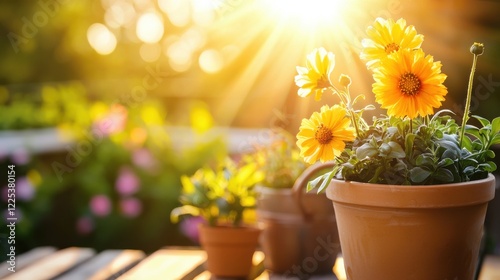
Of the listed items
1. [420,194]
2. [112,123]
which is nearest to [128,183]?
[112,123]

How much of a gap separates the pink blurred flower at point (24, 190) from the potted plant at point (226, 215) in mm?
1887

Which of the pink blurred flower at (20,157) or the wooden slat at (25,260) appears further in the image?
the pink blurred flower at (20,157)

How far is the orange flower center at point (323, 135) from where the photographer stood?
1.12 meters

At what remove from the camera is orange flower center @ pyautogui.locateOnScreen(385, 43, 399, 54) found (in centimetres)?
111

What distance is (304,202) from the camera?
1.62 m

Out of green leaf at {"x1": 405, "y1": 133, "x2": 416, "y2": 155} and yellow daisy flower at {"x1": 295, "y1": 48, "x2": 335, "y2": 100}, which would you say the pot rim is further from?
yellow daisy flower at {"x1": 295, "y1": 48, "x2": 335, "y2": 100}

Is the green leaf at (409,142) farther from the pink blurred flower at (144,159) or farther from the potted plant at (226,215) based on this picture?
the pink blurred flower at (144,159)

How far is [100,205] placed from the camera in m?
3.28

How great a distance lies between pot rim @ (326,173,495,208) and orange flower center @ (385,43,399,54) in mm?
230

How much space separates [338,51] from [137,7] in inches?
169

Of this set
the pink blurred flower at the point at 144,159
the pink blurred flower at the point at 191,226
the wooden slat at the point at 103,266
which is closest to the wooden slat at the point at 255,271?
the wooden slat at the point at 103,266

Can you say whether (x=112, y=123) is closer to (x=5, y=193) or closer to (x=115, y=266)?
(x=5, y=193)

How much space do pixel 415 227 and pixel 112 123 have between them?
7.90ft

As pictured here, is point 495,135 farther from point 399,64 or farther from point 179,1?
point 179,1
